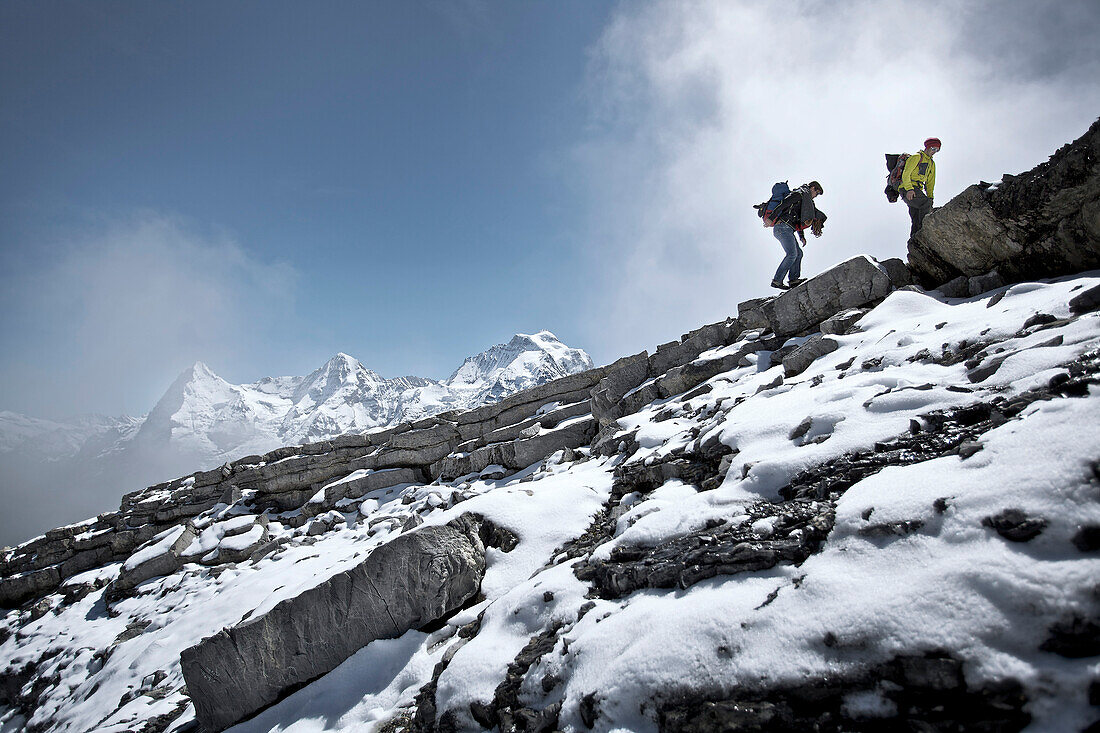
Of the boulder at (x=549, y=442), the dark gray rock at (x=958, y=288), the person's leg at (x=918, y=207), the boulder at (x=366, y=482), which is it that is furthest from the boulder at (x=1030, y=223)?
the boulder at (x=366, y=482)

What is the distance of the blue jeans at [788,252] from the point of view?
1591 cm

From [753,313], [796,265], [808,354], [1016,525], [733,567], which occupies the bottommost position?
[733,567]

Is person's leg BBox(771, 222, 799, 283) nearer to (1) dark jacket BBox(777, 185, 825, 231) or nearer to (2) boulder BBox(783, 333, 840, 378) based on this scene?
(1) dark jacket BBox(777, 185, 825, 231)

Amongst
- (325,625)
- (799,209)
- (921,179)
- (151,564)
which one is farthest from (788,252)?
(151,564)

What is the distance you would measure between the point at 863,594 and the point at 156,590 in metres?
23.7

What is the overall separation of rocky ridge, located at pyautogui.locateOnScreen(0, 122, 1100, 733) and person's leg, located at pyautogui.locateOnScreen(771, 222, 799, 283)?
1.56 meters

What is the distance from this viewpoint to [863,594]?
3.88 m

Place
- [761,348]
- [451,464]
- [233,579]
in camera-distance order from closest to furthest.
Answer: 1. [761,348]
2. [233,579]
3. [451,464]

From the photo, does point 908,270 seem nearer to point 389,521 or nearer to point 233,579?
point 389,521

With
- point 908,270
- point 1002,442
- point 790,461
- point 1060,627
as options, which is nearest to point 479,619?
point 790,461

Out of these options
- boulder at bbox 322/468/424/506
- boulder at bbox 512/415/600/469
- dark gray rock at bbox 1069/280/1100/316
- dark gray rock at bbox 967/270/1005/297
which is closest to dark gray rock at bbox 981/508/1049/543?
dark gray rock at bbox 1069/280/1100/316

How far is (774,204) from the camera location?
1590 cm

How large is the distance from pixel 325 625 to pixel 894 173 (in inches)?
785

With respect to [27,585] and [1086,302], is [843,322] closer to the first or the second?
[1086,302]
